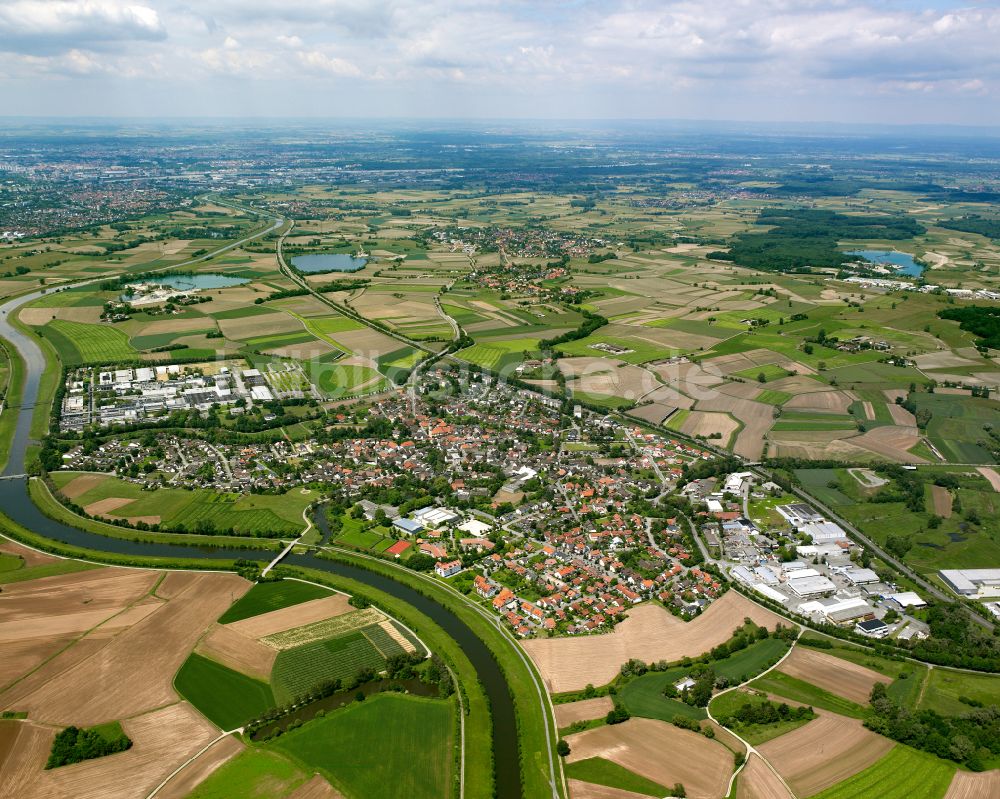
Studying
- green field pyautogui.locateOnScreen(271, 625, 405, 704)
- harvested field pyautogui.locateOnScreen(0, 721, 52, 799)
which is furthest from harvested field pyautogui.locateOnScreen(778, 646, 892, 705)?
harvested field pyautogui.locateOnScreen(0, 721, 52, 799)

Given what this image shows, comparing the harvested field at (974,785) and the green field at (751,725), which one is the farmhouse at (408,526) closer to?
the green field at (751,725)

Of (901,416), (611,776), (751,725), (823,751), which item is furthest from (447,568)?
(901,416)

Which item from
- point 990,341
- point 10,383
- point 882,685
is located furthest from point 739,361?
point 10,383

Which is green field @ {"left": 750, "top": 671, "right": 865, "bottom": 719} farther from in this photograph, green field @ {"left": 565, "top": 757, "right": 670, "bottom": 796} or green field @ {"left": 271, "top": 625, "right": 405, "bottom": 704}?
green field @ {"left": 271, "top": 625, "right": 405, "bottom": 704}

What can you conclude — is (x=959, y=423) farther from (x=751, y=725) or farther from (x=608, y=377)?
(x=751, y=725)

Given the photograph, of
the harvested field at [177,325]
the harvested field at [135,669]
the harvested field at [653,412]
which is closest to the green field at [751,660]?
the harvested field at [135,669]

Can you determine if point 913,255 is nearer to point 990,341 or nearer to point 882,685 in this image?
point 990,341
